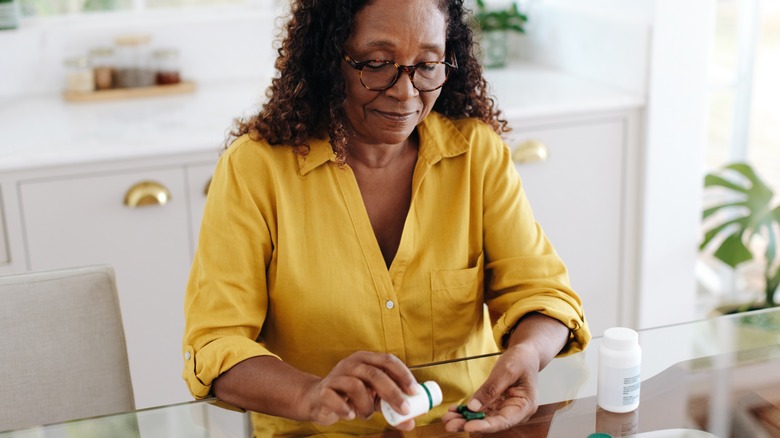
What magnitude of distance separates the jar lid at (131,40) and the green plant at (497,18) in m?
0.97

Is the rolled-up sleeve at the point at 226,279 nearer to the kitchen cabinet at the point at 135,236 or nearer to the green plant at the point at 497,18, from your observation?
the kitchen cabinet at the point at 135,236

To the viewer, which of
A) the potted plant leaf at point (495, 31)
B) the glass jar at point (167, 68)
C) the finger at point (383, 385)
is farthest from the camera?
the potted plant leaf at point (495, 31)

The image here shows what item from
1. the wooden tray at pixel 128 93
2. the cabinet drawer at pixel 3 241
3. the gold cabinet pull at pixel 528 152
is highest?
the wooden tray at pixel 128 93

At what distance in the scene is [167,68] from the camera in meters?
→ 2.75

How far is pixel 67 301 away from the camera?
146cm

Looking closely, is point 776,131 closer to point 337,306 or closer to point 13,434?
point 337,306

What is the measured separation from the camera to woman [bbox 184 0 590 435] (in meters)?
1.41

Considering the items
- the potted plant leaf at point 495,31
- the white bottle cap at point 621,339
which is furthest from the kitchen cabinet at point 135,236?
the white bottle cap at point 621,339

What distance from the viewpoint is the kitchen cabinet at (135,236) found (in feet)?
7.27

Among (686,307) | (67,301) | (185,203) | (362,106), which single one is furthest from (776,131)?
(67,301)

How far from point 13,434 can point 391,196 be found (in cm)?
68

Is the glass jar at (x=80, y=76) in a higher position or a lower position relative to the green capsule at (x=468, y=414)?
higher

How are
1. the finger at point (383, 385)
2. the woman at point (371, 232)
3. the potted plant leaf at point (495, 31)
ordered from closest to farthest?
the finger at point (383, 385), the woman at point (371, 232), the potted plant leaf at point (495, 31)

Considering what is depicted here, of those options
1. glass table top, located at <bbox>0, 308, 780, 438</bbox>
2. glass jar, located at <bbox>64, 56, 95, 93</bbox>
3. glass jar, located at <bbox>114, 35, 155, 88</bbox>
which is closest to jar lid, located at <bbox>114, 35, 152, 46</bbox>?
glass jar, located at <bbox>114, 35, 155, 88</bbox>
